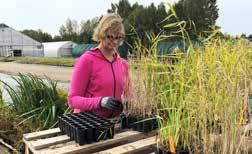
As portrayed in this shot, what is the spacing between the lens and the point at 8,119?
364cm

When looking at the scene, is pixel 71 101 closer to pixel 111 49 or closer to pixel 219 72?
pixel 111 49

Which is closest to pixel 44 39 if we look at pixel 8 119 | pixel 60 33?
pixel 60 33

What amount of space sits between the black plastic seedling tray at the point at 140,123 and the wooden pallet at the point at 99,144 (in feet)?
0.09

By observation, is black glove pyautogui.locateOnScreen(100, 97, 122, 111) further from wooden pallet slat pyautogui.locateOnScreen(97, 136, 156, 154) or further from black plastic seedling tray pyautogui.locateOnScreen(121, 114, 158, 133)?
wooden pallet slat pyautogui.locateOnScreen(97, 136, 156, 154)

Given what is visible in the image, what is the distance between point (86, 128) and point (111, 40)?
0.80 meters

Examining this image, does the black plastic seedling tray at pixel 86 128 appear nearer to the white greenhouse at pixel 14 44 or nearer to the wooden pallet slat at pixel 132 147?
the wooden pallet slat at pixel 132 147

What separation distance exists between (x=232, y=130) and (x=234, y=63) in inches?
9.6

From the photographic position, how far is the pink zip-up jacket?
7.48 feet

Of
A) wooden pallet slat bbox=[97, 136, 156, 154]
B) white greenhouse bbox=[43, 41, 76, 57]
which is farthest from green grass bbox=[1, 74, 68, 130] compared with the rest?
white greenhouse bbox=[43, 41, 76, 57]

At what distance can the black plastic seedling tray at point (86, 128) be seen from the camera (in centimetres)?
167

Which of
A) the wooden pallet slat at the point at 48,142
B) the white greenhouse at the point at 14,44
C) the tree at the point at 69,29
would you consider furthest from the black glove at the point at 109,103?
the tree at the point at 69,29

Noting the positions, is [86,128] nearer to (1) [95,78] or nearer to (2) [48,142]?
(2) [48,142]

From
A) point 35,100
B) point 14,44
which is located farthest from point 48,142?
point 14,44

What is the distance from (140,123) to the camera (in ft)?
6.21
